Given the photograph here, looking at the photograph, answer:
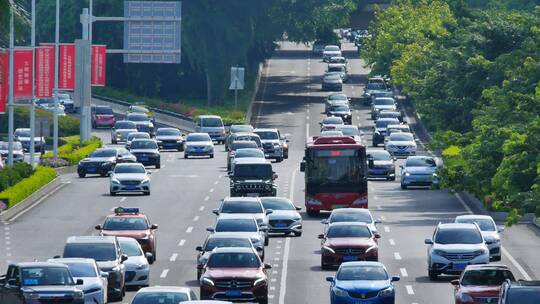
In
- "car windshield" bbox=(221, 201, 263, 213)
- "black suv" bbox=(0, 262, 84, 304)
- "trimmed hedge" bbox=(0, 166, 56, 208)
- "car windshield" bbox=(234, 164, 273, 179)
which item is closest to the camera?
"black suv" bbox=(0, 262, 84, 304)

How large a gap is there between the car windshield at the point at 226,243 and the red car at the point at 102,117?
3041 inches

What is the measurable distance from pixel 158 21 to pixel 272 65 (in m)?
78.8

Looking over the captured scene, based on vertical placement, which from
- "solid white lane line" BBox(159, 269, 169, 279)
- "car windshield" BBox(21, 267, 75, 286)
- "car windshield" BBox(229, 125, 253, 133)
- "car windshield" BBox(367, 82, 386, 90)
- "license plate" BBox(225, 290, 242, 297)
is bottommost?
"car windshield" BBox(367, 82, 386, 90)

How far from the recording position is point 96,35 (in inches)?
5541

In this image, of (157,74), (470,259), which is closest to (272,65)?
(157,74)

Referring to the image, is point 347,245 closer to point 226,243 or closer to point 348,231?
point 348,231

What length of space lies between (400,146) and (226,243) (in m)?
51.1

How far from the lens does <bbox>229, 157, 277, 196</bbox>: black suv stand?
72.1 metres

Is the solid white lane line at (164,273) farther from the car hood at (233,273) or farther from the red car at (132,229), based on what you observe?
the car hood at (233,273)

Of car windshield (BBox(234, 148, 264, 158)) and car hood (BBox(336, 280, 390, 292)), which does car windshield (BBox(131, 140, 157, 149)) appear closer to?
car windshield (BBox(234, 148, 264, 158))

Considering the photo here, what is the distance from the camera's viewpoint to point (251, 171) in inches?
2867

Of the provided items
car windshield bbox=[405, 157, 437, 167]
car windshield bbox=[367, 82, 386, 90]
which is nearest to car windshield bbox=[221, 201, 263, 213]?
car windshield bbox=[405, 157, 437, 167]

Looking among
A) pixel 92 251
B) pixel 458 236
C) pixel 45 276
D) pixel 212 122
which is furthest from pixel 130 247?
pixel 212 122

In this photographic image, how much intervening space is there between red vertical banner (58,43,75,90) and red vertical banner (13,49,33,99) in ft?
60.1
